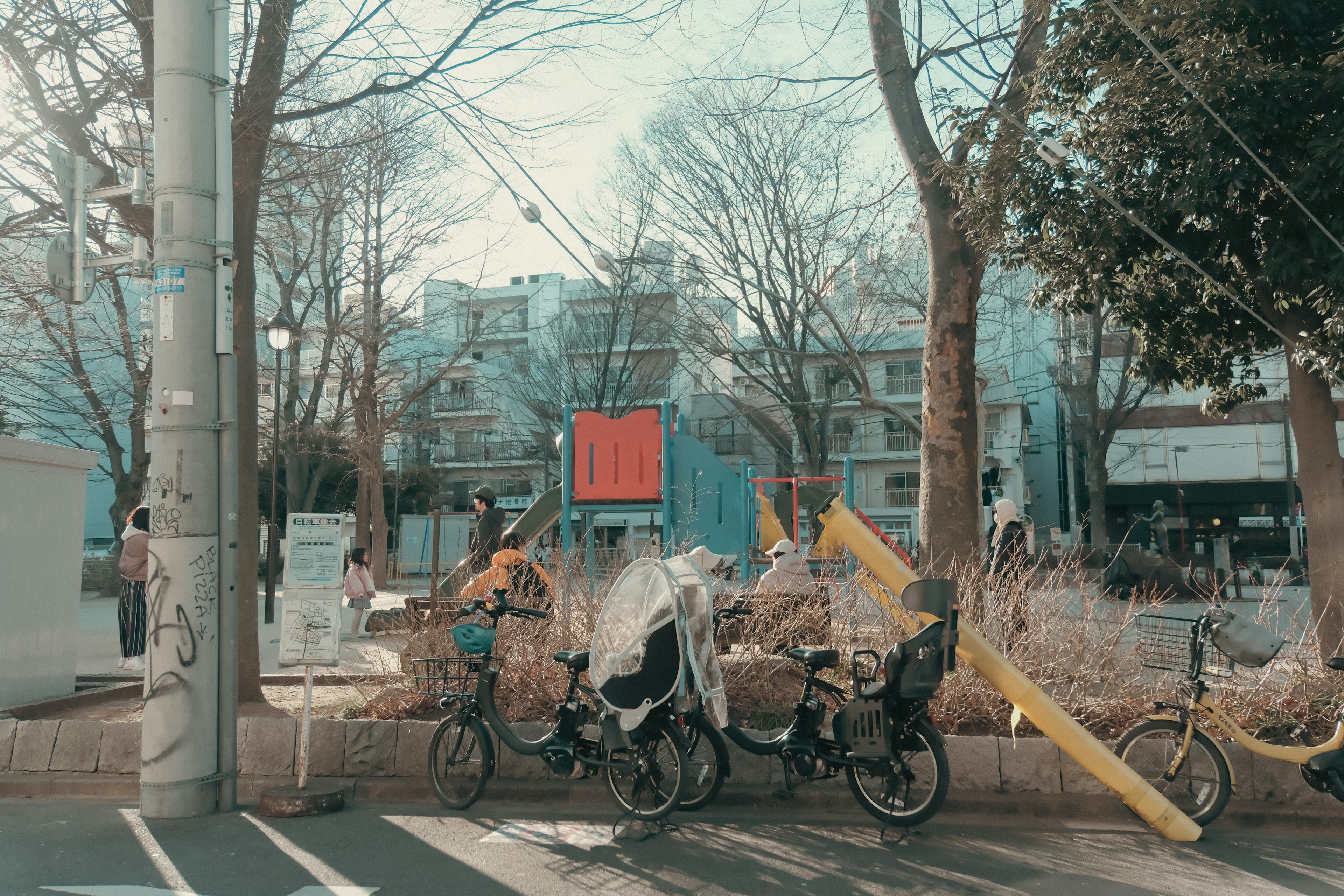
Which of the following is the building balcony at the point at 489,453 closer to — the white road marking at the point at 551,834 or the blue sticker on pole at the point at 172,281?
the blue sticker on pole at the point at 172,281

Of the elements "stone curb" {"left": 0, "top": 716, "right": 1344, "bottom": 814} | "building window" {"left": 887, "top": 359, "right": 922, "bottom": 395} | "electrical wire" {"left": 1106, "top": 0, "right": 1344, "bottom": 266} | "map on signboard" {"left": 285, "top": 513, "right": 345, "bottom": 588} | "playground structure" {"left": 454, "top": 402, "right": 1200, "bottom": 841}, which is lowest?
"stone curb" {"left": 0, "top": 716, "right": 1344, "bottom": 814}

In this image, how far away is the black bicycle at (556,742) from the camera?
5.05 meters

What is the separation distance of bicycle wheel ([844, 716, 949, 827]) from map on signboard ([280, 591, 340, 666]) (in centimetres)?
306

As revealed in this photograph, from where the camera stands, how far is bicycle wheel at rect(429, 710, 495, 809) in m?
5.57

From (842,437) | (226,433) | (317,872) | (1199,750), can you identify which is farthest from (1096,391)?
(317,872)

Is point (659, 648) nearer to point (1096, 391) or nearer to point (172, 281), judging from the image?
point (172, 281)

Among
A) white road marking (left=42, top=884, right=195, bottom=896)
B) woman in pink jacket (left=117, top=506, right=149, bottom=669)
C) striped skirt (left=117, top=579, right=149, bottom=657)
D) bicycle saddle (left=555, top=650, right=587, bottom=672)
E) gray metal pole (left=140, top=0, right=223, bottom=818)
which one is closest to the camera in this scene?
white road marking (left=42, top=884, right=195, bottom=896)

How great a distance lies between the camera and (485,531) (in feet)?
30.6

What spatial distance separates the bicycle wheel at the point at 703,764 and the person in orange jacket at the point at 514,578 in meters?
2.35

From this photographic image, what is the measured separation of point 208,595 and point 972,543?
556cm

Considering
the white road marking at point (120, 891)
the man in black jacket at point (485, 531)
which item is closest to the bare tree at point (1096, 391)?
the man in black jacket at point (485, 531)

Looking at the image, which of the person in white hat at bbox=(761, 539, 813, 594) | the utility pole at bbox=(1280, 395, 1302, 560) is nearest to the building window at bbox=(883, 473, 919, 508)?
the utility pole at bbox=(1280, 395, 1302, 560)

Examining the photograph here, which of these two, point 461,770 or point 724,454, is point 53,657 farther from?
point 724,454

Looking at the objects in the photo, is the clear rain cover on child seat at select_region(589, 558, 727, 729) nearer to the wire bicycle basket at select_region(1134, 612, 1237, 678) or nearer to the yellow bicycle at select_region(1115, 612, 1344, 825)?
the yellow bicycle at select_region(1115, 612, 1344, 825)
